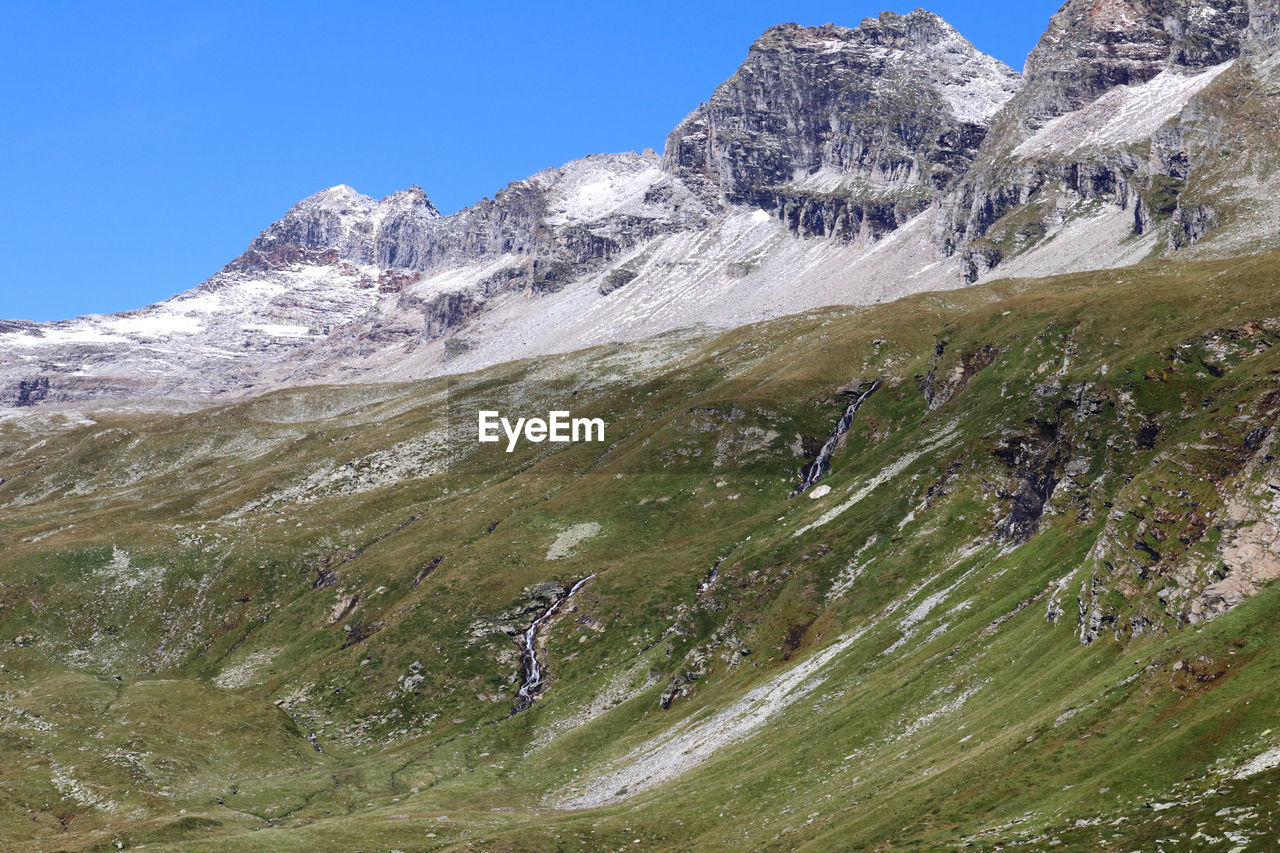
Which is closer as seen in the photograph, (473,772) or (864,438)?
(473,772)

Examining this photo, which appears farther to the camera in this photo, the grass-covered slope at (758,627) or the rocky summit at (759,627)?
the grass-covered slope at (758,627)

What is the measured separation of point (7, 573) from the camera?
156125 mm

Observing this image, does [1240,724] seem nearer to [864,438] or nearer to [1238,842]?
[1238,842]

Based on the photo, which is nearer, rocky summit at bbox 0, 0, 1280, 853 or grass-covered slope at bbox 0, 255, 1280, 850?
rocky summit at bbox 0, 0, 1280, 853

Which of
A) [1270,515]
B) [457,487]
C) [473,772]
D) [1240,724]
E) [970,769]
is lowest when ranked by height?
[473,772]

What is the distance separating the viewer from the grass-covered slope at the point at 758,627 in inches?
2087

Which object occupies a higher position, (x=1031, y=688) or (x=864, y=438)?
(x=864, y=438)

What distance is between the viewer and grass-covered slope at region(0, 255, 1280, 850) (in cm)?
5300

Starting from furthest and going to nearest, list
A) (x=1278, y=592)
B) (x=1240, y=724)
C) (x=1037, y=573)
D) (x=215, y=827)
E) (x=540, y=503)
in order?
(x=540, y=503), (x=1037, y=573), (x=215, y=827), (x=1278, y=592), (x=1240, y=724)

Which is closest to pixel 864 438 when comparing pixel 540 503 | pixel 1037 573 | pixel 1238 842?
pixel 540 503

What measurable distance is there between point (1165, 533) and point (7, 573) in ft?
524

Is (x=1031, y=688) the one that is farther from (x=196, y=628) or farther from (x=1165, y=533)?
(x=196, y=628)

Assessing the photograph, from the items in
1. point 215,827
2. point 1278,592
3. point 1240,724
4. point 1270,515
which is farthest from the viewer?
point 215,827

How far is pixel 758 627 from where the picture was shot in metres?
109
